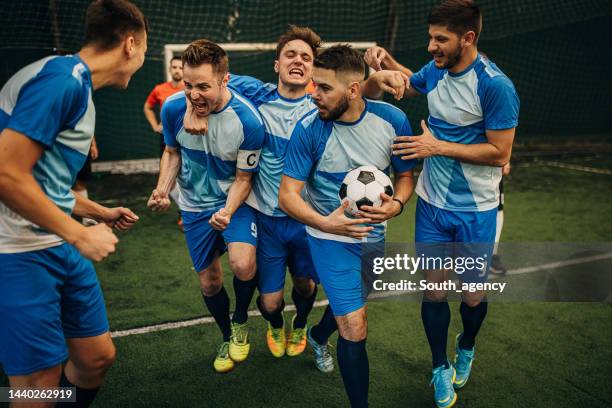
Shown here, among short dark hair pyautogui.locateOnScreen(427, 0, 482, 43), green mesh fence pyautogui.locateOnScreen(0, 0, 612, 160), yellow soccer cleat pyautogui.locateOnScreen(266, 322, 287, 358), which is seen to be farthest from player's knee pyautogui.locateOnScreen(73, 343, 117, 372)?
green mesh fence pyautogui.locateOnScreen(0, 0, 612, 160)

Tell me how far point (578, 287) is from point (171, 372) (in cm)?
379

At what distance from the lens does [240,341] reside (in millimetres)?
3791

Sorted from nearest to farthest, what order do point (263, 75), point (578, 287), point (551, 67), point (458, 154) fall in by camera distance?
point (458, 154), point (578, 287), point (263, 75), point (551, 67)

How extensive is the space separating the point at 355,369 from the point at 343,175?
1054mm

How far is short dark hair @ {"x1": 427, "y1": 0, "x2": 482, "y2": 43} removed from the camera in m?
3.16

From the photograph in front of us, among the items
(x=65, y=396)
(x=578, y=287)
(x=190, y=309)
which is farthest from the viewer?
(x=578, y=287)

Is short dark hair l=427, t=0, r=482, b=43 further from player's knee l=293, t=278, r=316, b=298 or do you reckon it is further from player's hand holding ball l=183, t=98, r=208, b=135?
player's knee l=293, t=278, r=316, b=298

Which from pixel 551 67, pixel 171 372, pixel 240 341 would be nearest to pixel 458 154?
pixel 240 341

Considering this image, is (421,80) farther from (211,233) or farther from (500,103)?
(211,233)

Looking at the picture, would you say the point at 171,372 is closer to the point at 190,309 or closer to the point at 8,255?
the point at 190,309

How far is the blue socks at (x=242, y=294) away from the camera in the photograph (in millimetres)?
3779

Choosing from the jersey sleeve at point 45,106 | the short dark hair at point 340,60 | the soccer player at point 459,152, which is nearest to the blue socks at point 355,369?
the soccer player at point 459,152

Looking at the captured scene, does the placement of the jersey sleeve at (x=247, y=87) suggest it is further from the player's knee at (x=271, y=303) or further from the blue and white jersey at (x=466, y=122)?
Answer: the player's knee at (x=271, y=303)

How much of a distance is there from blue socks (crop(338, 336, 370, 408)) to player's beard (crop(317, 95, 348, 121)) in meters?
1.19
